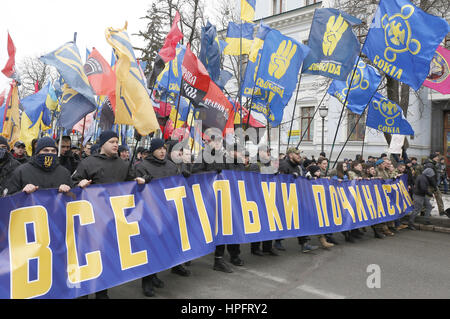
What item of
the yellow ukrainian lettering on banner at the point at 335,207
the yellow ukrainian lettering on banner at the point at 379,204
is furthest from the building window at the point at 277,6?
the yellow ukrainian lettering on banner at the point at 335,207

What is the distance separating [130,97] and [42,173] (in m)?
1.29

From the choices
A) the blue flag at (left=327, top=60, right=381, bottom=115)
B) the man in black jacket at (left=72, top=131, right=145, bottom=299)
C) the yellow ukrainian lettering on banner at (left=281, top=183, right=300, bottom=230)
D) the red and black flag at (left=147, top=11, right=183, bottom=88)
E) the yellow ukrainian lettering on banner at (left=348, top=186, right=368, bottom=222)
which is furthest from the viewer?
the blue flag at (left=327, top=60, right=381, bottom=115)

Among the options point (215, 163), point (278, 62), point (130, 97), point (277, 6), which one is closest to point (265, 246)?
point (215, 163)

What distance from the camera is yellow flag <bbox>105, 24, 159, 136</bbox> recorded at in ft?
13.8

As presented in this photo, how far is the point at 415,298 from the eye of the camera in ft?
13.8

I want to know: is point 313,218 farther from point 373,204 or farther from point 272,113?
point 272,113

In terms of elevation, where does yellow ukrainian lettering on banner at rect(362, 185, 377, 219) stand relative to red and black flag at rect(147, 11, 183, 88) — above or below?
below

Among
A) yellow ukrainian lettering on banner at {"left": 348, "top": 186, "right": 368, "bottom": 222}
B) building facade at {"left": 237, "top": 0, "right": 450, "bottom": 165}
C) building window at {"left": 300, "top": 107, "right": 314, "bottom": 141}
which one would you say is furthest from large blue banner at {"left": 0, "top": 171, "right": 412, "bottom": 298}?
building window at {"left": 300, "top": 107, "right": 314, "bottom": 141}

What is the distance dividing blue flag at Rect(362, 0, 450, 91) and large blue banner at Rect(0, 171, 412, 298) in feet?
9.34

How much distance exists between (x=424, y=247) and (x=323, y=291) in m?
3.79

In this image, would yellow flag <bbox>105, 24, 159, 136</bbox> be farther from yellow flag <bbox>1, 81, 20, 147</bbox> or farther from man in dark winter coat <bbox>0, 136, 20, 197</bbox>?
yellow flag <bbox>1, 81, 20, 147</bbox>

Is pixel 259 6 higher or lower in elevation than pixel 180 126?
higher

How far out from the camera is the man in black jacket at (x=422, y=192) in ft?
29.0
